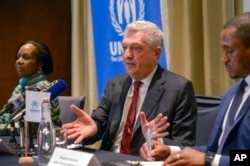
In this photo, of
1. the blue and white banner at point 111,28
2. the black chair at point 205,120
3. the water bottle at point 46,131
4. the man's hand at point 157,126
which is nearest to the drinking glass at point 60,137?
the water bottle at point 46,131

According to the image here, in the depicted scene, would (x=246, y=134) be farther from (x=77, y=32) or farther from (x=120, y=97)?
(x=77, y=32)

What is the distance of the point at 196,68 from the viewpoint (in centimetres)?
406

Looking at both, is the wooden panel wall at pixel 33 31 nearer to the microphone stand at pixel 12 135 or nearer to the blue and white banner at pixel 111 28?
the blue and white banner at pixel 111 28

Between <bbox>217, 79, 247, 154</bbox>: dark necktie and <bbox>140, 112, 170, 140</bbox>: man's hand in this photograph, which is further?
<bbox>140, 112, 170, 140</bbox>: man's hand

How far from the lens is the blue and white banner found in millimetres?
4379

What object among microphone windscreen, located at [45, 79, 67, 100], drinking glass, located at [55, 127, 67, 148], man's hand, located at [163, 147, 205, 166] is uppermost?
microphone windscreen, located at [45, 79, 67, 100]

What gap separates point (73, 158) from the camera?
179cm

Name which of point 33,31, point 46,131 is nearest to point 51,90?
point 46,131

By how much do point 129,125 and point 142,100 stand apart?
6.7 inches

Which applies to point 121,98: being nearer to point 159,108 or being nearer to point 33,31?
point 159,108

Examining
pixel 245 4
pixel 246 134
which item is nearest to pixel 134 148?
pixel 246 134

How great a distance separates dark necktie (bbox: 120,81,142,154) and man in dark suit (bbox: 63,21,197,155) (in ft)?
0.07

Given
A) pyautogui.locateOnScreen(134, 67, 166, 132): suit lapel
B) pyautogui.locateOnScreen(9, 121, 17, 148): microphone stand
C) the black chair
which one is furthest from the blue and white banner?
pyautogui.locateOnScreen(9, 121, 17, 148): microphone stand

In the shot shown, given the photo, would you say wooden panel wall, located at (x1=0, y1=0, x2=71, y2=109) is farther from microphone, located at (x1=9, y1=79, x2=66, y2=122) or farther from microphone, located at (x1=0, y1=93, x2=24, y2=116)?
microphone, located at (x1=9, y1=79, x2=66, y2=122)
